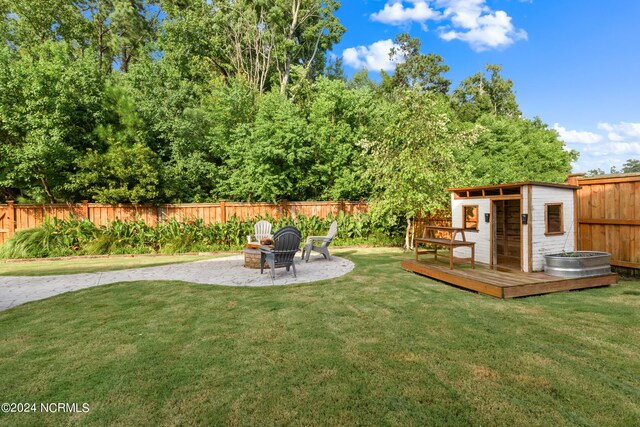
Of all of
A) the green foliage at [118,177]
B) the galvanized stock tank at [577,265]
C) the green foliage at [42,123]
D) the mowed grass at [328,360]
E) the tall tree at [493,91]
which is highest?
the tall tree at [493,91]

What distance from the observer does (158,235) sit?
11.0 meters

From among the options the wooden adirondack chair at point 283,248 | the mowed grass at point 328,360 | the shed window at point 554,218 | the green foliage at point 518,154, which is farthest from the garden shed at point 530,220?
the green foliage at point 518,154

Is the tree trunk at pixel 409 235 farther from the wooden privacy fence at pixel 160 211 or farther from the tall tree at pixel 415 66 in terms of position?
the tall tree at pixel 415 66

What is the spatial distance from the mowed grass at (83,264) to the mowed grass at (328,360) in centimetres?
318

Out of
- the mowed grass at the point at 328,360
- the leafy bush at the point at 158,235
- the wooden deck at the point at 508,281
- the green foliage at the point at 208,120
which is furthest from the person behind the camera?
the green foliage at the point at 208,120

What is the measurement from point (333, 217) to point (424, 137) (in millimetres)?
4843

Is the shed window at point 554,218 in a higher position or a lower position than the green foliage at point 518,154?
lower

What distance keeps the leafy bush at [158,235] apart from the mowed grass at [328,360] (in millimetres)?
5887

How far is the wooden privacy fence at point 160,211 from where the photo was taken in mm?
10727

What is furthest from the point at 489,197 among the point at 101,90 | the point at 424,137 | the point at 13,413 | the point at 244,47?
the point at 244,47

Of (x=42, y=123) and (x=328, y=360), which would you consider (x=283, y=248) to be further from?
(x=42, y=123)

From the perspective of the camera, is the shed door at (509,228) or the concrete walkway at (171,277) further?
the shed door at (509,228)

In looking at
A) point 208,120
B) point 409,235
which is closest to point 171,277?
point 409,235

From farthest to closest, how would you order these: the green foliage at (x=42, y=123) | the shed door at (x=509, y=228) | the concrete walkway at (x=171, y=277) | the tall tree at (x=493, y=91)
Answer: the tall tree at (x=493, y=91)
the green foliage at (x=42, y=123)
the shed door at (x=509, y=228)
the concrete walkway at (x=171, y=277)
